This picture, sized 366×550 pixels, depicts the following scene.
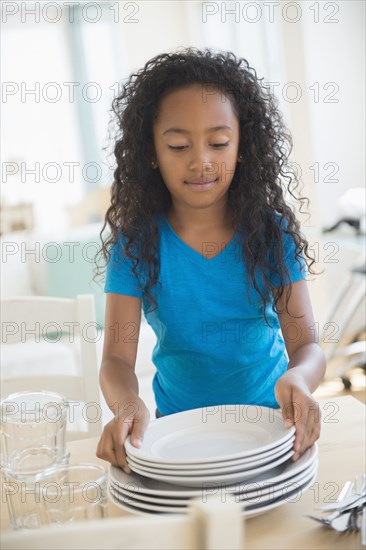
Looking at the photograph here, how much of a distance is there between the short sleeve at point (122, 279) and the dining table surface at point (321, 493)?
0.92ft

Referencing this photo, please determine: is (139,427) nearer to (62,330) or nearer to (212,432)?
(212,432)

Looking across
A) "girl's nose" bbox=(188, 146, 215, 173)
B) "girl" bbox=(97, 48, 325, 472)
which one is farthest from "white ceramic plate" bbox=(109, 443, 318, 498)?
"girl's nose" bbox=(188, 146, 215, 173)

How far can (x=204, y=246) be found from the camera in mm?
1465

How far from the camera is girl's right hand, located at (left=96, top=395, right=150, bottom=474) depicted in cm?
103

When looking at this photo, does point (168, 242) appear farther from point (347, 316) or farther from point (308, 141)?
point (308, 141)

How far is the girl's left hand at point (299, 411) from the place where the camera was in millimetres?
1012

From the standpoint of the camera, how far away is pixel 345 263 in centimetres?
411

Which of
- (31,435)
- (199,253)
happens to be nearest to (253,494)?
(31,435)

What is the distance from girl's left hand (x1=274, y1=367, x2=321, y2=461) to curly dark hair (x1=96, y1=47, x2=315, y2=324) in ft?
1.05

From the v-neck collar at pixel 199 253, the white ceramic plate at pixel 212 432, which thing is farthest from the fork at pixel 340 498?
the v-neck collar at pixel 199 253

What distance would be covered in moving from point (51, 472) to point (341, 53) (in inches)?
138

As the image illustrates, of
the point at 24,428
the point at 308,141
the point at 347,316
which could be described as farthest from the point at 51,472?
the point at 308,141

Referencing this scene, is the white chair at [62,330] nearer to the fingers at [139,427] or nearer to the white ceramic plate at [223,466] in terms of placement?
the fingers at [139,427]

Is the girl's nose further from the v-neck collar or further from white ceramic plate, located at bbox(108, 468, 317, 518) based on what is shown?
white ceramic plate, located at bbox(108, 468, 317, 518)
